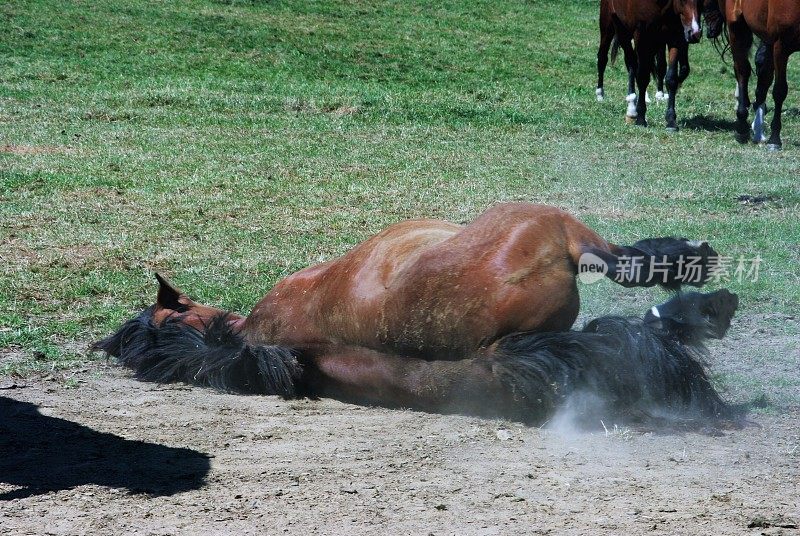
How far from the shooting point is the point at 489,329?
12.8ft

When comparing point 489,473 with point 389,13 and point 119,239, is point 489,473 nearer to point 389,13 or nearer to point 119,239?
point 119,239

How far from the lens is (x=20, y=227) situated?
8008mm

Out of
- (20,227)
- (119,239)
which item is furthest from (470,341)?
(20,227)

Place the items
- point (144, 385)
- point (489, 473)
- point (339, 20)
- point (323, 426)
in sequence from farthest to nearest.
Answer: point (339, 20) → point (144, 385) → point (323, 426) → point (489, 473)

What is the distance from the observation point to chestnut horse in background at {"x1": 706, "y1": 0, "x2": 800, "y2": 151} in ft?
38.9

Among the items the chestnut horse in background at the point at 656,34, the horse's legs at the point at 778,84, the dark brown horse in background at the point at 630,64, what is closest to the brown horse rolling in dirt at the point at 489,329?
the horse's legs at the point at 778,84

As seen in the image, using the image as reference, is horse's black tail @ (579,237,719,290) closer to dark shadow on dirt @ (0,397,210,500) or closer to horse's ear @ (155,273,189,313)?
dark shadow on dirt @ (0,397,210,500)

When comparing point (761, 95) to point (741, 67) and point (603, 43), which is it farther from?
point (603, 43)

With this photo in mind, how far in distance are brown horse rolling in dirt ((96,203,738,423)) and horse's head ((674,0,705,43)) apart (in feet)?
32.3

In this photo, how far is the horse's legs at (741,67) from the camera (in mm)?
12930

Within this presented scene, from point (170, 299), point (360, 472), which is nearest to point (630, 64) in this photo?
point (170, 299)

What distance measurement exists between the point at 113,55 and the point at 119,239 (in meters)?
10.9

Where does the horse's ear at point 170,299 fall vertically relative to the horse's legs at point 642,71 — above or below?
below

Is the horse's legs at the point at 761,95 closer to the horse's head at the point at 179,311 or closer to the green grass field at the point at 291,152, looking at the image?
the green grass field at the point at 291,152
